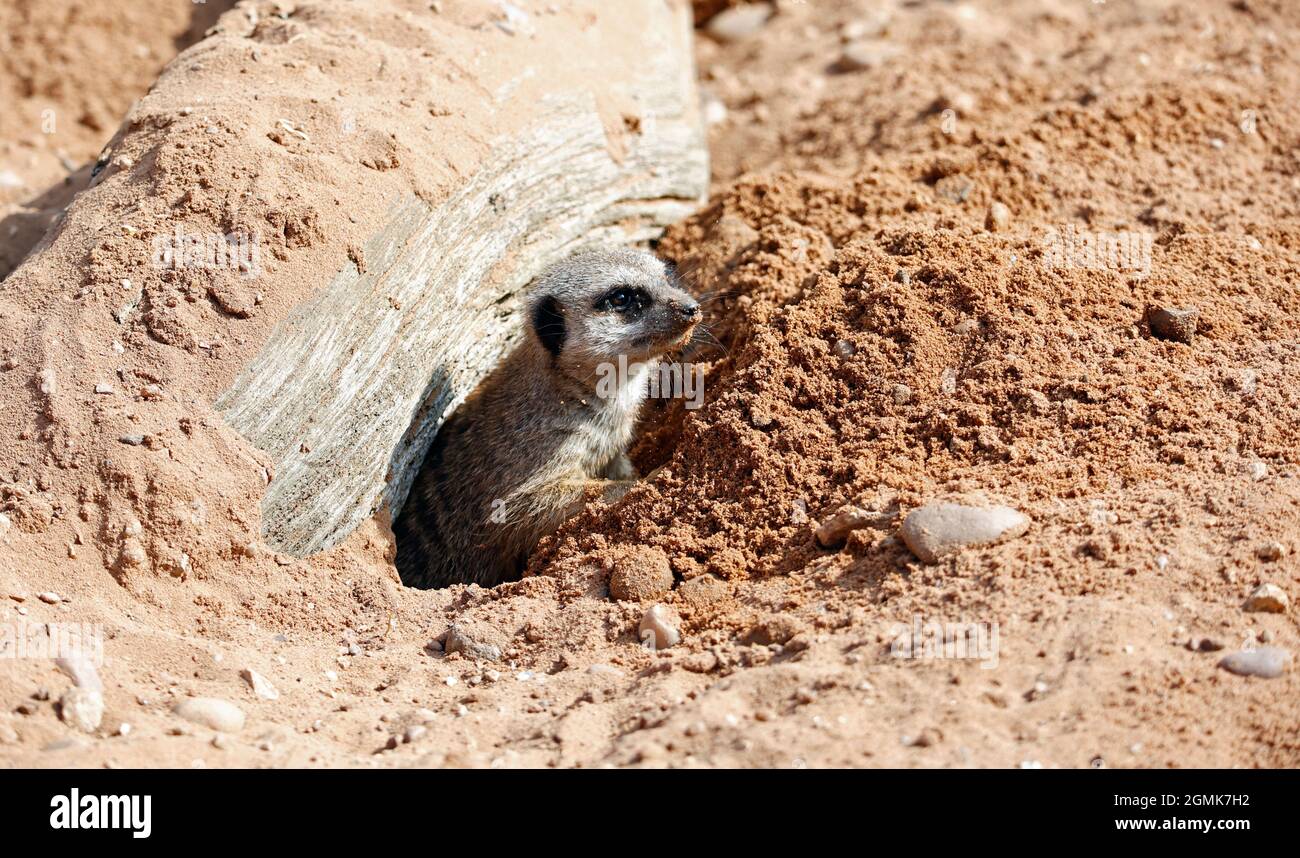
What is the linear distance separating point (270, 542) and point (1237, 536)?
11.8ft

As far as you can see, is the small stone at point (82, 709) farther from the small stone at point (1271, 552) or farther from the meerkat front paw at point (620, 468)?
the small stone at point (1271, 552)

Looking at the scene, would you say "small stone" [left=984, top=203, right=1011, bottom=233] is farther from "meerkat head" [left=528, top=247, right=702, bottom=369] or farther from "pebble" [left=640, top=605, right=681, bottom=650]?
"pebble" [left=640, top=605, right=681, bottom=650]

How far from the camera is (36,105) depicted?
845cm

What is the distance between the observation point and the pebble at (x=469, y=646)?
4184 millimetres

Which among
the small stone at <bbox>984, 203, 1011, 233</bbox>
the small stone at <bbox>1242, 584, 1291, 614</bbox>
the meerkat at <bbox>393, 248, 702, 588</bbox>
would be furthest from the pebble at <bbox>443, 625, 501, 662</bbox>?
the small stone at <bbox>984, 203, 1011, 233</bbox>

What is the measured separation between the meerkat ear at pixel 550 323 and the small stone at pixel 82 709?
272cm

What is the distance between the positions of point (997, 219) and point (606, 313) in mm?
2025

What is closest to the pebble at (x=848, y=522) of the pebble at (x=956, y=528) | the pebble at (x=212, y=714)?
the pebble at (x=956, y=528)

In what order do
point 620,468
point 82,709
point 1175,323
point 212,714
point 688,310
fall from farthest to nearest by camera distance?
1. point 620,468
2. point 688,310
3. point 1175,323
4. point 212,714
5. point 82,709

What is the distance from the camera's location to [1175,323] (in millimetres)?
4730

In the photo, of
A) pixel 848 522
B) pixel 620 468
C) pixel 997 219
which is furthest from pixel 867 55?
pixel 848 522

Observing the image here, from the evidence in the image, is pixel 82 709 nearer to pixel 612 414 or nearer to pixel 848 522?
pixel 848 522

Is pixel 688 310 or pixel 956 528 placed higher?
pixel 688 310
